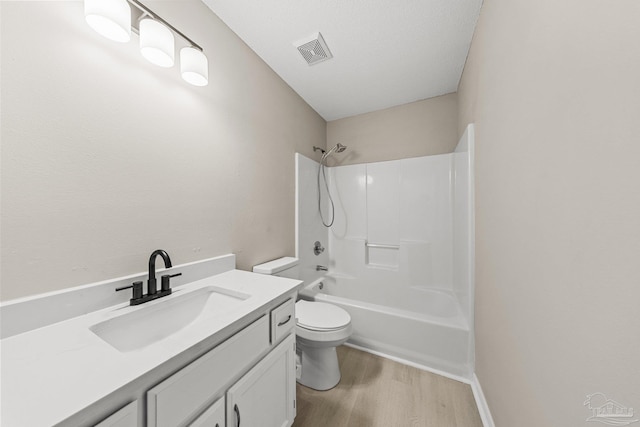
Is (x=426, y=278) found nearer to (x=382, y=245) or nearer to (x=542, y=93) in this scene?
(x=382, y=245)

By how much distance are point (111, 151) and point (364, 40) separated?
5.32 ft

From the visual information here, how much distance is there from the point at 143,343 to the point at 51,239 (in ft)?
1.56

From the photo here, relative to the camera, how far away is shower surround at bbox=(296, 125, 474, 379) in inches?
61.5

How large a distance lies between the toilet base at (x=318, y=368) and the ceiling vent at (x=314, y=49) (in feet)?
6.84

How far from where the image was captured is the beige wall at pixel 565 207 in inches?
15.4

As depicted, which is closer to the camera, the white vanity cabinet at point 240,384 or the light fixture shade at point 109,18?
the white vanity cabinet at point 240,384

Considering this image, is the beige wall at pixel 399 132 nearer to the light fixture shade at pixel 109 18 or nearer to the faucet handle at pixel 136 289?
the light fixture shade at pixel 109 18

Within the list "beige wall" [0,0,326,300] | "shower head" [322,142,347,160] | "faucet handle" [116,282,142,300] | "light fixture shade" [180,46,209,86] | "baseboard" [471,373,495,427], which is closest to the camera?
"beige wall" [0,0,326,300]

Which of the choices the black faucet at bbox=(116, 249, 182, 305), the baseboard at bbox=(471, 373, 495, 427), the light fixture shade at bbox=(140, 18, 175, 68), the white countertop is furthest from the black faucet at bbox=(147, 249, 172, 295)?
the baseboard at bbox=(471, 373, 495, 427)

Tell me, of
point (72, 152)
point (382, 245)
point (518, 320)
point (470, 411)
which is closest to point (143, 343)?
point (72, 152)

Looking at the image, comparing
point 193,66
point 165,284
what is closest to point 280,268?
point 165,284

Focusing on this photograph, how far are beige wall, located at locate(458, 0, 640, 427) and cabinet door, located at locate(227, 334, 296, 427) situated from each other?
3.05 feet

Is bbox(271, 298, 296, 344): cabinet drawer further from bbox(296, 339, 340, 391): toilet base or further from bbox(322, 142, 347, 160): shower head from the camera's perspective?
bbox(322, 142, 347, 160): shower head

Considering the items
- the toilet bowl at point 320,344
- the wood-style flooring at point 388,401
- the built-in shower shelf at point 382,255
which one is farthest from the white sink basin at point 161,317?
the built-in shower shelf at point 382,255
